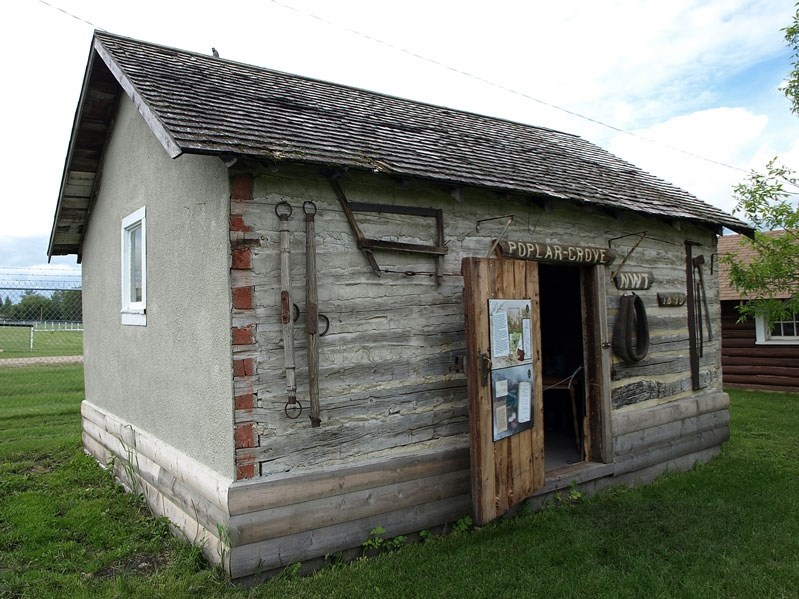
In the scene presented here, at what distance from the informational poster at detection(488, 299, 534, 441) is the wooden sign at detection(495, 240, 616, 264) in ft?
1.60

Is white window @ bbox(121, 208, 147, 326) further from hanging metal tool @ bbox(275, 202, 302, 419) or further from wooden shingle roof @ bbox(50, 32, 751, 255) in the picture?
hanging metal tool @ bbox(275, 202, 302, 419)

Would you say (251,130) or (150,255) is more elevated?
(251,130)

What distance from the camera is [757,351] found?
15.0m

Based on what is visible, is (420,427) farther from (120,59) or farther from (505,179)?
(120,59)

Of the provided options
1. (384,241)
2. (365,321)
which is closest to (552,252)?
(384,241)

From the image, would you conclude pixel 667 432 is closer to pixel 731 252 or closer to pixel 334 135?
pixel 334 135

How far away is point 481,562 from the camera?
4.68 meters

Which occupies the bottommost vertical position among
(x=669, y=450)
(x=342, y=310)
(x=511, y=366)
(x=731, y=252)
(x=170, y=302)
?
(x=669, y=450)

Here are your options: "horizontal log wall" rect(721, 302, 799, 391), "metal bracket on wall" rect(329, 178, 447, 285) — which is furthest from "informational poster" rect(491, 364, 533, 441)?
"horizontal log wall" rect(721, 302, 799, 391)

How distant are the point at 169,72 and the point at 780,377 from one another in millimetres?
14613

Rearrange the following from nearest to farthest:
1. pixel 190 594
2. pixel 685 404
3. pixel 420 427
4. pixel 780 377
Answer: pixel 190 594 → pixel 420 427 → pixel 685 404 → pixel 780 377

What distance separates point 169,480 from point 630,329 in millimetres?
4838

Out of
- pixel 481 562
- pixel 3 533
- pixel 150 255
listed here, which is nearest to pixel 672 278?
pixel 481 562

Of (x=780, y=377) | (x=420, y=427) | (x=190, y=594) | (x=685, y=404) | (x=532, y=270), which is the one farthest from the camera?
(x=780, y=377)
